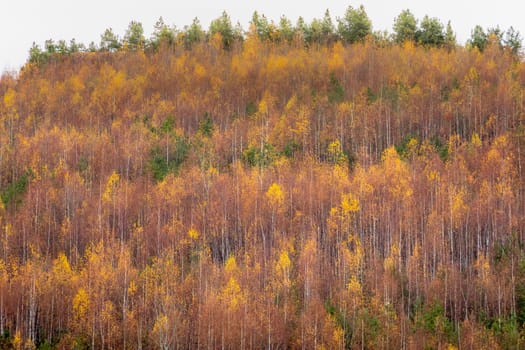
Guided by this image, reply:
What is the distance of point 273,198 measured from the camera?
56250mm

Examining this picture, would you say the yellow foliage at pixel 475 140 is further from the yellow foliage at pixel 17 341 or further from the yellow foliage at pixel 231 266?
the yellow foliage at pixel 17 341

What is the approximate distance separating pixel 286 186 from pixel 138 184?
15.9 meters

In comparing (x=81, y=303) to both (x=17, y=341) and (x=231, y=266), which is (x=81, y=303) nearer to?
(x=17, y=341)

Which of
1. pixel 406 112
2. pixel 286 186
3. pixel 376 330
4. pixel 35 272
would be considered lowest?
pixel 376 330

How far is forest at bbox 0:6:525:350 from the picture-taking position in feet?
134

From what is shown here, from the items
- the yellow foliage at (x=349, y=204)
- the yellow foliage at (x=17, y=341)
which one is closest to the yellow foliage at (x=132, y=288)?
the yellow foliage at (x=17, y=341)

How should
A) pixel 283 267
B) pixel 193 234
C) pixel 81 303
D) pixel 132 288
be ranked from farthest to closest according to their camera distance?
1. pixel 193 234
2. pixel 283 267
3. pixel 132 288
4. pixel 81 303

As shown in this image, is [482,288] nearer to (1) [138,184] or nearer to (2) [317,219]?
(2) [317,219]

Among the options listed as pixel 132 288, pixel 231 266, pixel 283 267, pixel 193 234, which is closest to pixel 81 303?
pixel 132 288

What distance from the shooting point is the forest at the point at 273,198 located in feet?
134

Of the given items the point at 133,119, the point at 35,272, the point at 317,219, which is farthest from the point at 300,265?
the point at 133,119

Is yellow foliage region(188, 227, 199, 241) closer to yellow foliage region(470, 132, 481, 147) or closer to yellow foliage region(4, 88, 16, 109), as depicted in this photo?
yellow foliage region(470, 132, 481, 147)

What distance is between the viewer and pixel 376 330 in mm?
38844

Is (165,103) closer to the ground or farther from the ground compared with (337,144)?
farther from the ground
